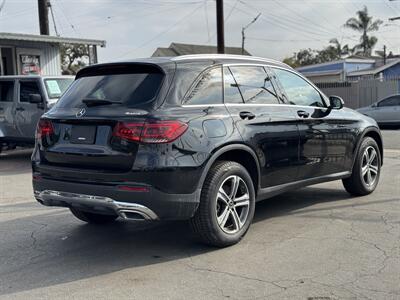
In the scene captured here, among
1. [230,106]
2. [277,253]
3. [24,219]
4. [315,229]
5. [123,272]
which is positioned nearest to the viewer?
[123,272]

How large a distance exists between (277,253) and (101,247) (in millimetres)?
1738

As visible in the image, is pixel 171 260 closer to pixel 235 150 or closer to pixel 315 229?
pixel 235 150

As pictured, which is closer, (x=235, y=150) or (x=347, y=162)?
(x=235, y=150)

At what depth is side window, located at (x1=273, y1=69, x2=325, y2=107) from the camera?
20.8ft

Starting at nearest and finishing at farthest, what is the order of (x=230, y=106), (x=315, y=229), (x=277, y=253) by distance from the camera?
(x=277, y=253) → (x=230, y=106) → (x=315, y=229)

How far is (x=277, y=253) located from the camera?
5062 mm

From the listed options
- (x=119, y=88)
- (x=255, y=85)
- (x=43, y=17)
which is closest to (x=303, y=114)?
(x=255, y=85)

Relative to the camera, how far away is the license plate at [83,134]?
496 cm

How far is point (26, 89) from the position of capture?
1231cm

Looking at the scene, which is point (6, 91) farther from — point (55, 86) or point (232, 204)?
point (232, 204)

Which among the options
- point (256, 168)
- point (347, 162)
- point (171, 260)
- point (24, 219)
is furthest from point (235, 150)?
point (24, 219)

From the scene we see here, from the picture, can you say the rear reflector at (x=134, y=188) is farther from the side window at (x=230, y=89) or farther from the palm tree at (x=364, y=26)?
the palm tree at (x=364, y=26)

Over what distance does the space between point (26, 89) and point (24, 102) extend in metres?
0.30

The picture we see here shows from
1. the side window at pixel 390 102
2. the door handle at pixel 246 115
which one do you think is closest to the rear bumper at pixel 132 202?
the door handle at pixel 246 115
